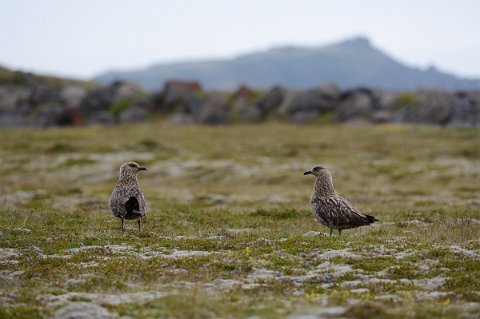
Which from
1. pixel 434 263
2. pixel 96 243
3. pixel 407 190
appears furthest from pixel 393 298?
pixel 407 190

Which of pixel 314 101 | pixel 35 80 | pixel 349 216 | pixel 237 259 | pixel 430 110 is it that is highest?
pixel 35 80

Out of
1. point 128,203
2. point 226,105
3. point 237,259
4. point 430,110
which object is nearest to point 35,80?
point 226,105

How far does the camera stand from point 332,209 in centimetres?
2081

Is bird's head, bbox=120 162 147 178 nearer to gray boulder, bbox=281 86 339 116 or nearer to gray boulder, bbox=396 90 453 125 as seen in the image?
gray boulder, bbox=396 90 453 125

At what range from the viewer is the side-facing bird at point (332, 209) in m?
20.5

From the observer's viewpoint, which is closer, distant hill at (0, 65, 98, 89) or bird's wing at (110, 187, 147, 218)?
bird's wing at (110, 187, 147, 218)

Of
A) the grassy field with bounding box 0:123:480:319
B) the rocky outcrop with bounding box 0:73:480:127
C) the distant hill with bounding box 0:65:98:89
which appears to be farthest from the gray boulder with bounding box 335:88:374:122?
the grassy field with bounding box 0:123:480:319

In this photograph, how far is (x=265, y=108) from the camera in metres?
143

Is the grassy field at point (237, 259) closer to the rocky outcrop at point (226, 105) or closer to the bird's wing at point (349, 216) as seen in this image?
the bird's wing at point (349, 216)

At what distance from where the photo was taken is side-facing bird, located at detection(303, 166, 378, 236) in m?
20.5

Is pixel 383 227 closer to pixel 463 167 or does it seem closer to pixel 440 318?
pixel 440 318

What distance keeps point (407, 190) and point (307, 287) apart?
106 feet

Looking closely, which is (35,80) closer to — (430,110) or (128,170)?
Answer: (430,110)

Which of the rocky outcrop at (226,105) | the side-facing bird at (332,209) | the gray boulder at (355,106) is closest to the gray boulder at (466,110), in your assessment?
the rocky outcrop at (226,105)
